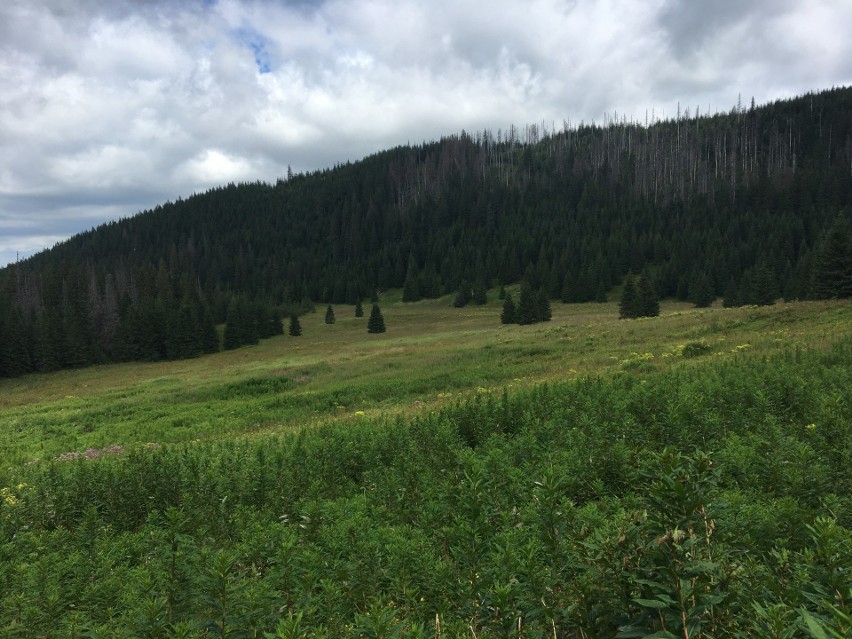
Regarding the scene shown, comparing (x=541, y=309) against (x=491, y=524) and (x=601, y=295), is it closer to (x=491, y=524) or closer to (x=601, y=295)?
(x=601, y=295)

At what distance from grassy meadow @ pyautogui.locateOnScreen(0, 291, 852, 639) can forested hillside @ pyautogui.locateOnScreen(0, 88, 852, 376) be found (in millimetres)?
43099

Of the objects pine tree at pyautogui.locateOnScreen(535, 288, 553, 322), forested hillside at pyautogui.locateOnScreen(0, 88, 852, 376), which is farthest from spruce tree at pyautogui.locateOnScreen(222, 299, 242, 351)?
pine tree at pyautogui.locateOnScreen(535, 288, 553, 322)

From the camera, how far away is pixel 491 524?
18.3 ft

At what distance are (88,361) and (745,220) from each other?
130 metres

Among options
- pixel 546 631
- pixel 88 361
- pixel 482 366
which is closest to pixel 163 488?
pixel 546 631

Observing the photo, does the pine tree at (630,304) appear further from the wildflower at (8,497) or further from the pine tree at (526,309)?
the wildflower at (8,497)

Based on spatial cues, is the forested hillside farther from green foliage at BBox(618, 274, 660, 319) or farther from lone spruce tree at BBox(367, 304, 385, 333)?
lone spruce tree at BBox(367, 304, 385, 333)

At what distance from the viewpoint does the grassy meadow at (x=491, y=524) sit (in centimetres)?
307

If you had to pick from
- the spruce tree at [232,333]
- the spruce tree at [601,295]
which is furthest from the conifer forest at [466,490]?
the spruce tree at [601,295]

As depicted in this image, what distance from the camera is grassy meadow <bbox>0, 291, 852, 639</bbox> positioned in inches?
121

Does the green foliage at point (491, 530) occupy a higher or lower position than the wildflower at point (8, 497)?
higher

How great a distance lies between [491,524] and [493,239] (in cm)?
13226

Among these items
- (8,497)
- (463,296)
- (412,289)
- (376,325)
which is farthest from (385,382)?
(412,289)

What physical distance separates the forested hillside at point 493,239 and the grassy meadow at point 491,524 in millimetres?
43099
